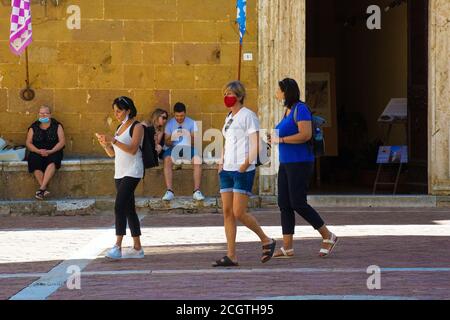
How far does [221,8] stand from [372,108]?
632cm

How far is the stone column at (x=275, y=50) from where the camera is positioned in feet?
58.4

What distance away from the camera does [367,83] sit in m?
23.6

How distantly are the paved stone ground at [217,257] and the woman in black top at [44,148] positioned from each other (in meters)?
0.78

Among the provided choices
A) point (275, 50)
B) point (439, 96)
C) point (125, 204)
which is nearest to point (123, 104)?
point (125, 204)

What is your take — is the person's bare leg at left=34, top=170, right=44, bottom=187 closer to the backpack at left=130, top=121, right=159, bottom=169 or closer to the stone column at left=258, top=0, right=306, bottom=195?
the stone column at left=258, top=0, right=306, bottom=195

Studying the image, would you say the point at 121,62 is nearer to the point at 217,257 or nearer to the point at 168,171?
the point at 168,171

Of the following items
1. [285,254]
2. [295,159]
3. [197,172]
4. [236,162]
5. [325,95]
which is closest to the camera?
[236,162]

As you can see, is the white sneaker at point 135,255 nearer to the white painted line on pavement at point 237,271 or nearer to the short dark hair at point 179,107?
the white painted line on pavement at point 237,271

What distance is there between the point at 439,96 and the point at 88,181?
213 inches

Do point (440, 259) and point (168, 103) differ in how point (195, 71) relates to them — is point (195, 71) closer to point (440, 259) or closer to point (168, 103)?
point (168, 103)

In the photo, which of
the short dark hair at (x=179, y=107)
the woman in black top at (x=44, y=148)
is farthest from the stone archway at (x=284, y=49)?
the woman in black top at (x=44, y=148)

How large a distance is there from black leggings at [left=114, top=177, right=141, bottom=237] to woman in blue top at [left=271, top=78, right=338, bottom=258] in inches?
57.2

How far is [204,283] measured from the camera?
9.84m
